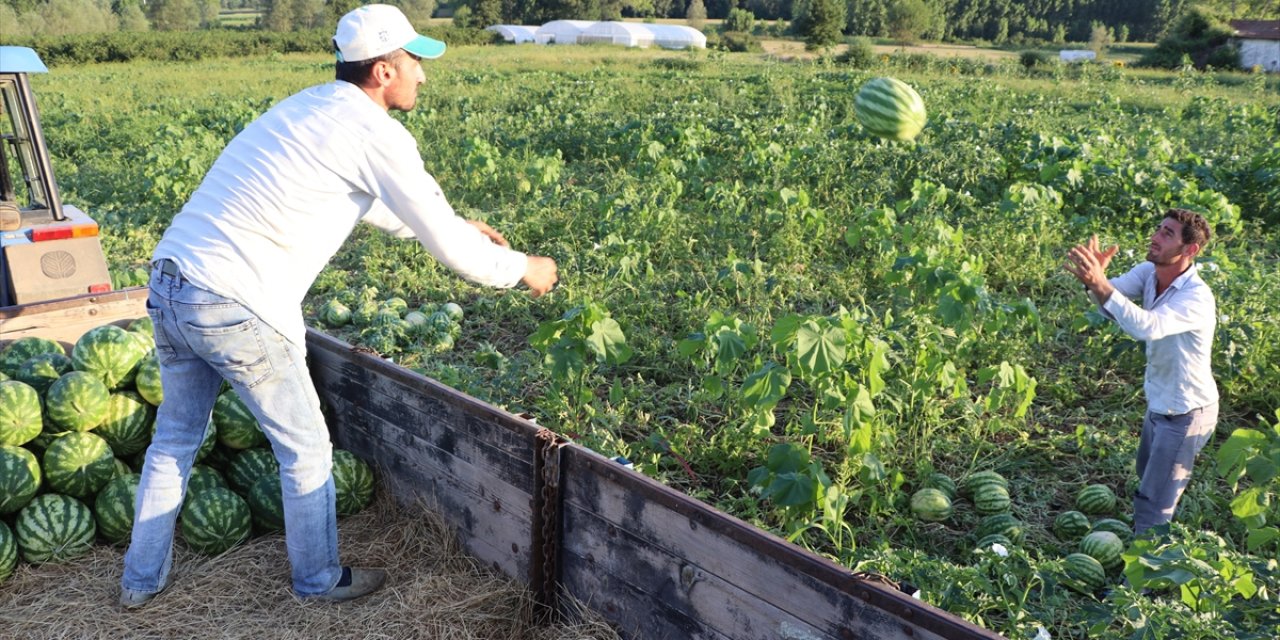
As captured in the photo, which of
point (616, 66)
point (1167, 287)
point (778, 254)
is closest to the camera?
point (1167, 287)

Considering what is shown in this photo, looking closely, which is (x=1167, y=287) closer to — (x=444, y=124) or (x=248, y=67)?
(x=444, y=124)

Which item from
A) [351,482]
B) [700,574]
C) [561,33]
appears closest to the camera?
[700,574]

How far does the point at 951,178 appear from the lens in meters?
9.95

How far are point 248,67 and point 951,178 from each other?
29.1 meters

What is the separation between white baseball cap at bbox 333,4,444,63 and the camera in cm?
302

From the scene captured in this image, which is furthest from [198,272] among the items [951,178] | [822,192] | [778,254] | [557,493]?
[951,178]

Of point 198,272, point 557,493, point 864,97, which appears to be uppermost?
point 864,97

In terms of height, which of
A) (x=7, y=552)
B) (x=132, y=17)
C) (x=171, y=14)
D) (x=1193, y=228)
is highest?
(x=1193, y=228)

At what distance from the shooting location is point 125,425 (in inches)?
153

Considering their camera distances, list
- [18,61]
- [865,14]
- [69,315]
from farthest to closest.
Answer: [865,14]
[18,61]
[69,315]

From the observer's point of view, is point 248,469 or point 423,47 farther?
point 248,469

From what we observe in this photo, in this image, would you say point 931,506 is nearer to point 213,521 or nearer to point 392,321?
point 213,521

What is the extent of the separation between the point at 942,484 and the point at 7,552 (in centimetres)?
387

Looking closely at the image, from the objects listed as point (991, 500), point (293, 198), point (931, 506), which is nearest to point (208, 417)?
point (293, 198)
